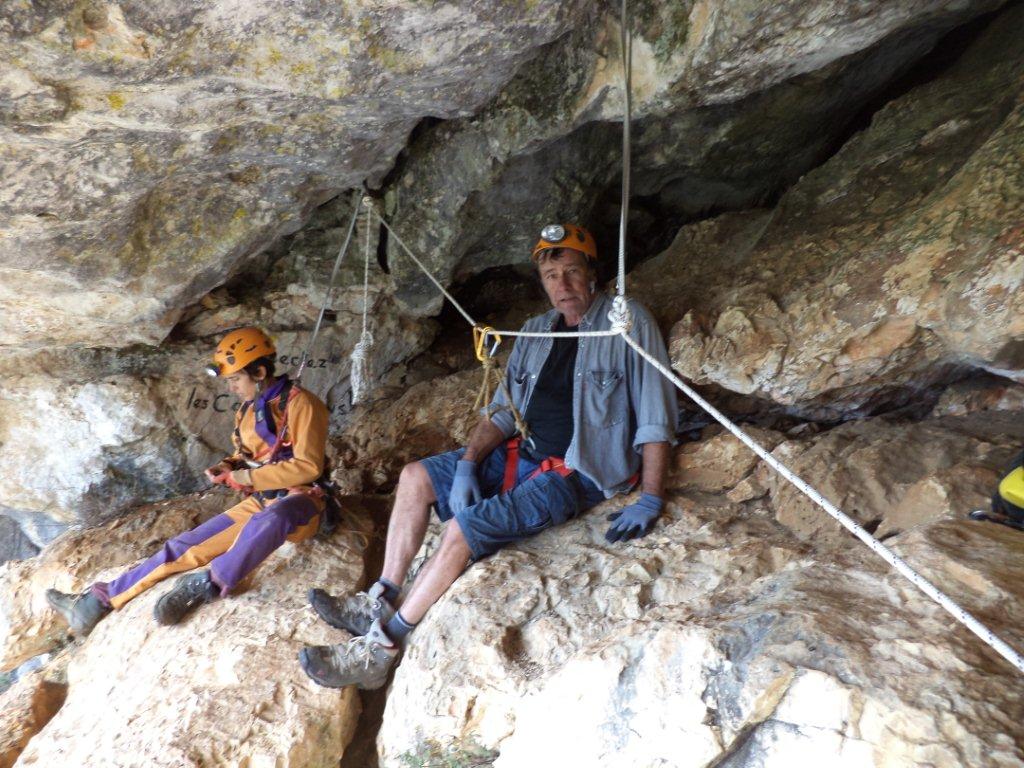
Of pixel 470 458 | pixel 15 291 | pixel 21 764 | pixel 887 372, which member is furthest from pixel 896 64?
pixel 21 764

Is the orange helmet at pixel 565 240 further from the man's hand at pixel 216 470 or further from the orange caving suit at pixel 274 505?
the man's hand at pixel 216 470

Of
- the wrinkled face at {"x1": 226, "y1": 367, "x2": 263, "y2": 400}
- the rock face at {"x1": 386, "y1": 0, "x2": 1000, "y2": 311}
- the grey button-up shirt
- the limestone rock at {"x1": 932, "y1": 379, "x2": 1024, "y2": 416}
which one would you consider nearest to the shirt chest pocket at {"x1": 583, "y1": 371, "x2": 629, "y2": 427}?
the grey button-up shirt

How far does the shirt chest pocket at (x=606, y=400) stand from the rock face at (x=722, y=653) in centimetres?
57

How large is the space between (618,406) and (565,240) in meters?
1.05

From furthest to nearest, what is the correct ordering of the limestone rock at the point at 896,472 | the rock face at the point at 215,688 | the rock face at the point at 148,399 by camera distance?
the rock face at the point at 148,399
the rock face at the point at 215,688
the limestone rock at the point at 896,472

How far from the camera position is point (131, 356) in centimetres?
525

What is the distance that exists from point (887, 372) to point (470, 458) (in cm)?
235

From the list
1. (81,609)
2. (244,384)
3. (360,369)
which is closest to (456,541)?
(360,369)

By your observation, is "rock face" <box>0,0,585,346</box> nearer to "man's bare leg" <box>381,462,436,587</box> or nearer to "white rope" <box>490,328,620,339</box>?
"white rope" <box>490,328,620,339</box>

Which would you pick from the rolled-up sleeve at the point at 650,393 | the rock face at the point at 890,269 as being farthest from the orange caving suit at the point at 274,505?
the rock face at the point at 890,269

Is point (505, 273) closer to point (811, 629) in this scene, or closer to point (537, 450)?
point (537, 450)

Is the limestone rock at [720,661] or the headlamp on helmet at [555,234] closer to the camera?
the limestone rock at [720,661]

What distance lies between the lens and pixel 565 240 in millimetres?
3801

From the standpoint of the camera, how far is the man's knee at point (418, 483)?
3.81 metres
